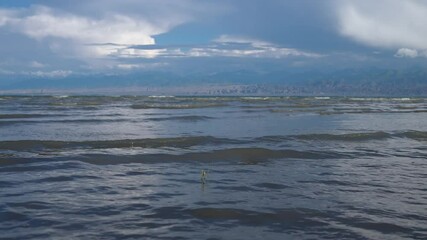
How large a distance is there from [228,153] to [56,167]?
7.93 meters

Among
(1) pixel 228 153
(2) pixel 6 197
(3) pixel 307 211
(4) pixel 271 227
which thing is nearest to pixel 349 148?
(1) pixel 228 153

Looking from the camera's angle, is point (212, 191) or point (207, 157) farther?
point (207, 157)

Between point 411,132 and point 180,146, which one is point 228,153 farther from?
point 411,132

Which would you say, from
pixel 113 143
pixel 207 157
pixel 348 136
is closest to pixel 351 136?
pixel 348 136

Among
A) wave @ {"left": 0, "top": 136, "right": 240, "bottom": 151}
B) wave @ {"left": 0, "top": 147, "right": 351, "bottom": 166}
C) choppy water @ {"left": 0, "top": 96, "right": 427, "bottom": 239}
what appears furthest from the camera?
wave @ {"left": 0, "top": 136, "right": 240, "bottom": 151}

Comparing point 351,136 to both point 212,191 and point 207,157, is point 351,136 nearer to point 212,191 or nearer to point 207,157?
point 207,157

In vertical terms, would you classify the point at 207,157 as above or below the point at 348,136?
below

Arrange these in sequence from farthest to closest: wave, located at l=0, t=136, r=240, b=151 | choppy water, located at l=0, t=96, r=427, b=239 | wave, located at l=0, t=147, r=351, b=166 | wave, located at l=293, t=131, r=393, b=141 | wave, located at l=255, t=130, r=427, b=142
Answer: wave, located at l=293, t=131, r=393, b=141 → wave, located at l=255, t=130, r=427, b=142 → wave, located at l=0, t=136, r=240, b=151 → wave, located at l=0, t=147, r=351, b=166 → choppy water, located at l=0, t=96, r=427, b=239

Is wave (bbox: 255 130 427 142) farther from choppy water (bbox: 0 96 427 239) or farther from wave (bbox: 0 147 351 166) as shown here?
wave (bbox: 0 147 351 166)

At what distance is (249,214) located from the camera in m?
11.0

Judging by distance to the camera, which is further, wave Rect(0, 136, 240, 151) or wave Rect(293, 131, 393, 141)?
wave Rect(293, 131, 393, 141)

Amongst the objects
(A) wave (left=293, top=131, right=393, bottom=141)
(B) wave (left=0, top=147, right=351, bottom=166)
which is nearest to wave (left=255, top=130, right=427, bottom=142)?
(A) wave (left=293, top=131, right=393, bottom=141)

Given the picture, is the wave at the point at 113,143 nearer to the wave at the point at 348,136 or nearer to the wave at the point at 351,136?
the wave at the point at 351,136

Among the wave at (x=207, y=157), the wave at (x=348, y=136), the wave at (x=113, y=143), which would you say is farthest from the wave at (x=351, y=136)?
the wave at (x=207, y=157)
